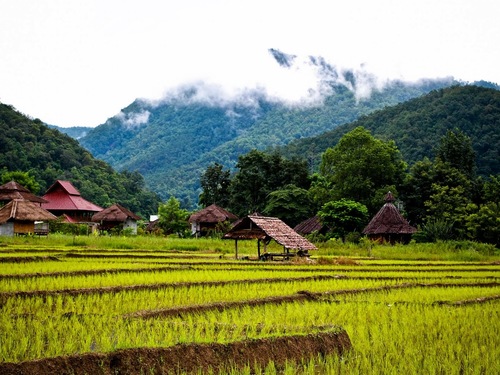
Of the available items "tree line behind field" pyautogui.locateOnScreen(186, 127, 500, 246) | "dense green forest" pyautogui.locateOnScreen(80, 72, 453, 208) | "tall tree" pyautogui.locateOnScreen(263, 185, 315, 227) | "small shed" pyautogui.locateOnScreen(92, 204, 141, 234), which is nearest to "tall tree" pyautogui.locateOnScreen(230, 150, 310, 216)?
"tree line behind field" pyautogui.locateOnScreen(186, 127, 500, 246)

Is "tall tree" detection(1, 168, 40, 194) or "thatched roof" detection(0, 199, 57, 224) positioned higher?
"tall tree" detection(1, 168, 40, 194)

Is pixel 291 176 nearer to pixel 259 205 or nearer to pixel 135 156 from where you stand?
pixel 259 205

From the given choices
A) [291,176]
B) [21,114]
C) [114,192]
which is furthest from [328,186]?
[21,114]

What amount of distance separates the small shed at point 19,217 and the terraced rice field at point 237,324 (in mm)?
22559

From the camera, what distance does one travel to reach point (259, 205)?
192 feet

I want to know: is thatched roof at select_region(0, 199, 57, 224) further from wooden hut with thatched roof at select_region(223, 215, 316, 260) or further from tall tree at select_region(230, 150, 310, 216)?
tall tree at select_region(230, 150, 310, 216)

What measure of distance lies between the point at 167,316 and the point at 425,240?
1265 inches

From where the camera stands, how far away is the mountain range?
5018 inches

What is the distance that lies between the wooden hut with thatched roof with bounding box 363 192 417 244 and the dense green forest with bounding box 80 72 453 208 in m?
67.1

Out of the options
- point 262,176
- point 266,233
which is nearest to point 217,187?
point 262,176

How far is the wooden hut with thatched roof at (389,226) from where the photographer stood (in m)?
42.0

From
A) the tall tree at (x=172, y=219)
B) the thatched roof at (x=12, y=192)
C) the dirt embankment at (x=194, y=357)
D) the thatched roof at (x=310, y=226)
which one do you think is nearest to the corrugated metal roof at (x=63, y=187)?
the thatched roof at (x=12, y=192)

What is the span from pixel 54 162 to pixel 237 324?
2498 inches

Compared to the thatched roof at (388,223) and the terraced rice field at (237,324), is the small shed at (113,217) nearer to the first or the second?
the thatched roof at (388,223)
